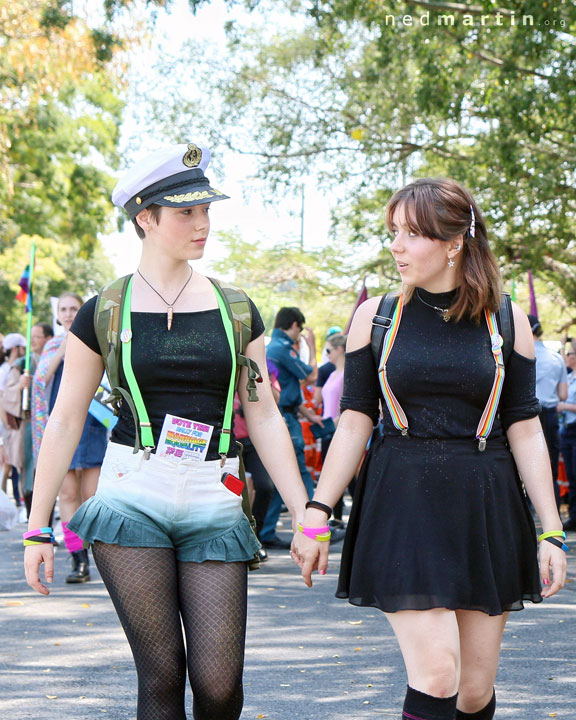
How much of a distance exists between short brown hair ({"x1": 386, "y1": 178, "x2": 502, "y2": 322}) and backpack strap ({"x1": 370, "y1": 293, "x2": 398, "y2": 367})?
0.07 metres

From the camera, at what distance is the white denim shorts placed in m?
3.42

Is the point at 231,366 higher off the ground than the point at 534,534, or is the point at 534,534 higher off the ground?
the point at 231,366

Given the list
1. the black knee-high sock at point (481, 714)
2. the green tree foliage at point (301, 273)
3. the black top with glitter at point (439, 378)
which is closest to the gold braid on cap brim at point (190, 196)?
the black top with glitter at point (439, 378)

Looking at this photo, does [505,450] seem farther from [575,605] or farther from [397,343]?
[575,605]

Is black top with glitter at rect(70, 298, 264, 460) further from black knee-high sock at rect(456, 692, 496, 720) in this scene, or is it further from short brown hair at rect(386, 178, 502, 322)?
black knee-high sock at rect(456, 692, 496, 720)

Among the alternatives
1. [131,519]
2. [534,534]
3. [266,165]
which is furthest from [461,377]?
[266,165]

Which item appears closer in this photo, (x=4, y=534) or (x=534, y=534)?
(x=534, y=534)

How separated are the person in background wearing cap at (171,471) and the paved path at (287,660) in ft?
5.70

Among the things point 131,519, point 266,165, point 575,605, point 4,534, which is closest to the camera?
point 131,519

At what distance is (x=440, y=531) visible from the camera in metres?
3.49

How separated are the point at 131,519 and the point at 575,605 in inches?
195

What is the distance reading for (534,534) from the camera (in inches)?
143

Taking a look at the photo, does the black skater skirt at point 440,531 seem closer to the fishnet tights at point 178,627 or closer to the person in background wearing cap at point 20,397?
the fishnet tights at point 178,627

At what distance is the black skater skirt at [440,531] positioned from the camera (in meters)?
3.47
